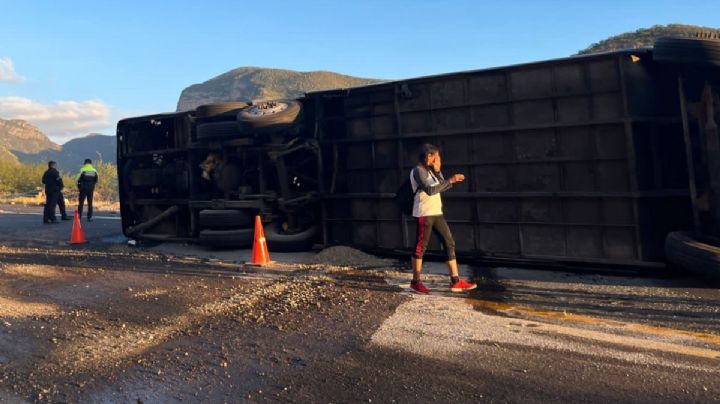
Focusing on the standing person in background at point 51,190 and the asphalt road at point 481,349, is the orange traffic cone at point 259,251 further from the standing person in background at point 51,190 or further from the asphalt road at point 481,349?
the standing person in background at point 51,190

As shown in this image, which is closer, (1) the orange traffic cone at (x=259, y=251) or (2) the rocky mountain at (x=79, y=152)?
(1) the orange traffic cone at (x=259, y=251)

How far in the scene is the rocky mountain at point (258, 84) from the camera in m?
104

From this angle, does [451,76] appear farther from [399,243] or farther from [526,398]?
[526,398]

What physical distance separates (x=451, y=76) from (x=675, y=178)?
10.6 feet

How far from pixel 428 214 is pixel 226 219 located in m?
4.39

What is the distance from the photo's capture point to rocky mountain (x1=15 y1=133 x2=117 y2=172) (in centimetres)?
15050

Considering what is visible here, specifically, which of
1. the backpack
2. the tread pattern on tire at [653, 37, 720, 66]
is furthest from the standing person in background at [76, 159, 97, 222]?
the tread pattern on tire at [653, 37, 720, 66]

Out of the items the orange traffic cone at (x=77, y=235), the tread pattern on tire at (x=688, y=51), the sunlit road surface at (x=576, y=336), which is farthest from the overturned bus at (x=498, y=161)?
the orange traffic cone at (x=77, y=235)

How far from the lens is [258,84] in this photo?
4390 inches

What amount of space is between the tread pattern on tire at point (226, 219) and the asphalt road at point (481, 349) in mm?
2928

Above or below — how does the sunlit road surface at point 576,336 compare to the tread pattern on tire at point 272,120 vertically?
below

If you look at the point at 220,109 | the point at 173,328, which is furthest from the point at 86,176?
the point at 173,328

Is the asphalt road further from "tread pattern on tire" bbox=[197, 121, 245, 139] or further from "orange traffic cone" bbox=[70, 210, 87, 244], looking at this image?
"orange traffic cone" bbox=[70, 210, 87, 244]

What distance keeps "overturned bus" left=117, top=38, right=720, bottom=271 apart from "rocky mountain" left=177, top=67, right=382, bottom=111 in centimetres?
8942
